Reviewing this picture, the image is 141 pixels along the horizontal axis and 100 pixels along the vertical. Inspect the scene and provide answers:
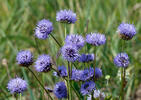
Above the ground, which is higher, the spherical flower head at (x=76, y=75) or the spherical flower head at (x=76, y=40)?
the spherical flower head at (x=76, y=40)

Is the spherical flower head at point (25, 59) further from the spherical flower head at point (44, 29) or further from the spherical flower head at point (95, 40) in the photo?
the spherical flower head at point (95, 40)

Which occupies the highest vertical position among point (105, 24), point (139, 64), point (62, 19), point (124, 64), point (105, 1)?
point (105, 1)

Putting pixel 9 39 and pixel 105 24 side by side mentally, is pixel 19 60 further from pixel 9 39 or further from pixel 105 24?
pixel 105 24

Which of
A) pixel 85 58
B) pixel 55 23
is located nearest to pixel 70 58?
pixel 85 58

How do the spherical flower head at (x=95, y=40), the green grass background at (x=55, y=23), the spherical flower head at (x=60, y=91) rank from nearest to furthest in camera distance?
the spherical flower head at (x=95, y=40), the spherical flower head at (x=60, y=91), the green grass background at (x=55, y=23)

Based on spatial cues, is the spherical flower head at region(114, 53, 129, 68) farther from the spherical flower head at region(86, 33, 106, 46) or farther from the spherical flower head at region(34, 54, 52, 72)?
the spherical flower head at region(34, 54, 52, 72)

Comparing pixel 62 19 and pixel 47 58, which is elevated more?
pixel 62 19

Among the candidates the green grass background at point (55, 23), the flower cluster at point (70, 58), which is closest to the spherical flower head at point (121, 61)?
the flower cluster at point (70, 58)

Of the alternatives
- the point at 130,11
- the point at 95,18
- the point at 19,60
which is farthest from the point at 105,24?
the point at 19,60

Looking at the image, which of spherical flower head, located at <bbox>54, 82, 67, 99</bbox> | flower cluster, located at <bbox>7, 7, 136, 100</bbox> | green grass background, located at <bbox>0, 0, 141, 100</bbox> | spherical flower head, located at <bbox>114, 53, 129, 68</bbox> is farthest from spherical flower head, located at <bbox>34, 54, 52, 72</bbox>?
green grass background, located at <bbox>0, 0, 141, 100</bbox>
